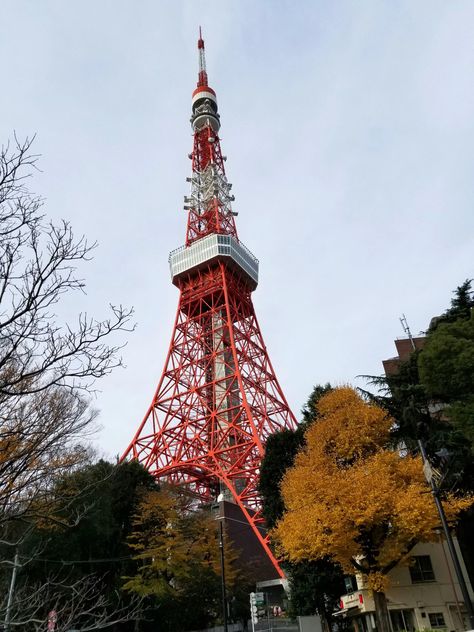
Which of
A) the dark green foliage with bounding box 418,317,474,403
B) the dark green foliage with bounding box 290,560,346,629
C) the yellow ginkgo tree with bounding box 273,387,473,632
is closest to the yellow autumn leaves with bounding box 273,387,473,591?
the yellow ginkgo tree with bounding box 273,387,473,632

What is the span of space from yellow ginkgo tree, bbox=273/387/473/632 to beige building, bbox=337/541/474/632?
1.99 m

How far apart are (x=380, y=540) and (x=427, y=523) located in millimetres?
1727

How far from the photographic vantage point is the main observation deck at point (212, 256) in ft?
129

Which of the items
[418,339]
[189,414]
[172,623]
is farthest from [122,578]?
[418,339]

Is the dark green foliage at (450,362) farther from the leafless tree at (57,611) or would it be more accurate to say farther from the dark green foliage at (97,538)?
the dark green foliage at (97,538)

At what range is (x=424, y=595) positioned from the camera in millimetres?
14594

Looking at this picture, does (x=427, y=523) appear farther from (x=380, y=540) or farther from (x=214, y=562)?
(x=214, y=562)

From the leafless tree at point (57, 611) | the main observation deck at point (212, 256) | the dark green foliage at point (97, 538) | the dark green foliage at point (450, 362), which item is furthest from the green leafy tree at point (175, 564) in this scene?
the main observation deck at point (212, 256)

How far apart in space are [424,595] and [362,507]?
528 cm

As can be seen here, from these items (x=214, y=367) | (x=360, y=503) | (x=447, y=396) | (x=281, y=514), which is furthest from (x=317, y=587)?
(x=214, y=367)

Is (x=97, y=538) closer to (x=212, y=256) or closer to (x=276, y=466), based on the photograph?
(x=276, y=466)

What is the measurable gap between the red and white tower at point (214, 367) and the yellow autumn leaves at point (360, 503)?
1026 cm

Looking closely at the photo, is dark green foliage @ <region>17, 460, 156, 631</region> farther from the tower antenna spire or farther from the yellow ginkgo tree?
the tower antenna spire

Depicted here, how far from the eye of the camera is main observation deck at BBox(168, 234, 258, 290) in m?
39.2
